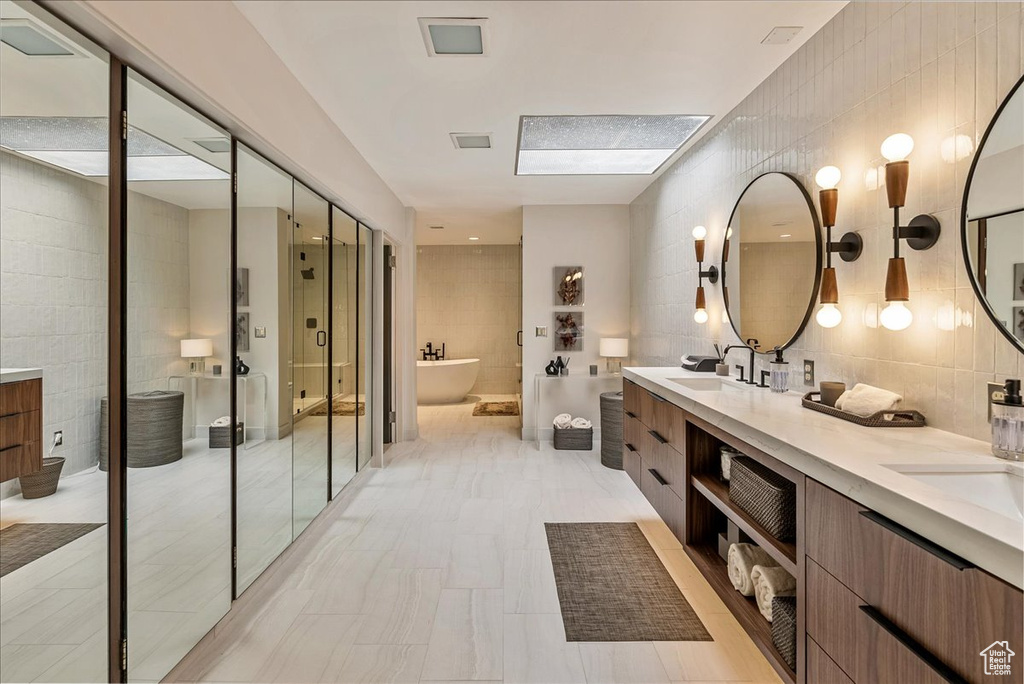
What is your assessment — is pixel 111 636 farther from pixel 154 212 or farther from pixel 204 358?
pixel 154 212

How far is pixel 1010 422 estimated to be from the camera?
4.46 ft

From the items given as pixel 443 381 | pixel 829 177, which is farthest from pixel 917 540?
pixel 443 381

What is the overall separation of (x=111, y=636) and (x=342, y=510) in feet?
6.98

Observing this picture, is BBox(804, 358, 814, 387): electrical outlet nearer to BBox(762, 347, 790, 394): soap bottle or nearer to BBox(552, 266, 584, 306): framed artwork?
BBox(762, 347, 790, 394): soap bottle

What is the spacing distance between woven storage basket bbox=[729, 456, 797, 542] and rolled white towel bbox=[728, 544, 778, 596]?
0.21 m

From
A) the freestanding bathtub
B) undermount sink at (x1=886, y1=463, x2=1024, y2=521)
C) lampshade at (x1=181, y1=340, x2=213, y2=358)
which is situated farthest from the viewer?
the freestanding bathtub

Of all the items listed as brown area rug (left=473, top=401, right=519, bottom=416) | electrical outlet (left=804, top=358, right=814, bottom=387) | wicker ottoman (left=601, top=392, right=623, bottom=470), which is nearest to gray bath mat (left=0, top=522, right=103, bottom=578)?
electrical outlet (left=804, top=358, right=814, bottom=387)

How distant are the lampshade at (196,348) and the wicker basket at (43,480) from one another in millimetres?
622

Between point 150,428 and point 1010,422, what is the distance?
2.48 meters

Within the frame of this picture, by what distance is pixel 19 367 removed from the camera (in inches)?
47.9

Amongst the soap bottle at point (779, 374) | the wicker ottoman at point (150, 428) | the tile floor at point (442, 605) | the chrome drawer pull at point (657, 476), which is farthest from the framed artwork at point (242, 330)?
the soap bottle at point (779, 374)

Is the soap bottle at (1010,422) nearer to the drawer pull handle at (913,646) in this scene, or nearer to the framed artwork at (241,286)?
the drawer pull handle at (913,646)

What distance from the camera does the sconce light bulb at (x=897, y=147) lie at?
1.73 metres

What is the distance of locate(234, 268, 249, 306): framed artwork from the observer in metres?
2.29
